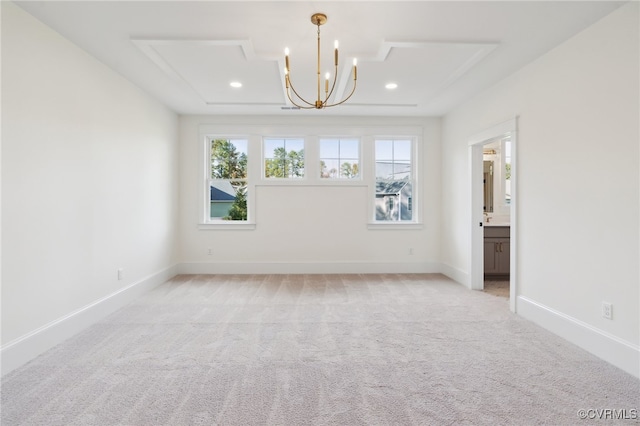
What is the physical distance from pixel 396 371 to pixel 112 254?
3.22m

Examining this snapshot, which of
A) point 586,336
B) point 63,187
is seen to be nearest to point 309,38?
point 63,187

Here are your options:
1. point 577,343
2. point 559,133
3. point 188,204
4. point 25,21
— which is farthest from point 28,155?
point 577,343

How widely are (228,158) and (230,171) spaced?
230 millimetres

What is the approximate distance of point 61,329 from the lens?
9.24ft

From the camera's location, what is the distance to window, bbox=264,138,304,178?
18.4 ft

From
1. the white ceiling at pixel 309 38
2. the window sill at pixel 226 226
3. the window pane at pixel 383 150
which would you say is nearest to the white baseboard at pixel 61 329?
the window sill at pixel 226 226

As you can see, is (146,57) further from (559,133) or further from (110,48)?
(559,133)

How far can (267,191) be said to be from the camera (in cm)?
553

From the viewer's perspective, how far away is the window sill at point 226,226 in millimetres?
5480

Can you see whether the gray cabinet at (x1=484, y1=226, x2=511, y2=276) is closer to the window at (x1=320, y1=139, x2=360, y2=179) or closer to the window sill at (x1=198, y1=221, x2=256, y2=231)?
the window at (x1=320, y1=139, x2=360, y2=179)

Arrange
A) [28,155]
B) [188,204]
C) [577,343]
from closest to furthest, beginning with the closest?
[28,155] < [577,343] < [188,204]
